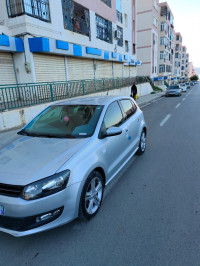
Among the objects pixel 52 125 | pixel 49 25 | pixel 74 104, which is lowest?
pixel 52 125

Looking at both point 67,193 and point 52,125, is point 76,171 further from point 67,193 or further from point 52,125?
point 52,125

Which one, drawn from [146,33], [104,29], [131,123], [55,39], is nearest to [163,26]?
[146,33]

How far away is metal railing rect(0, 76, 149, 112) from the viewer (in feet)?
23.1

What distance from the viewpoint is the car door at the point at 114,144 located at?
2.78 metres

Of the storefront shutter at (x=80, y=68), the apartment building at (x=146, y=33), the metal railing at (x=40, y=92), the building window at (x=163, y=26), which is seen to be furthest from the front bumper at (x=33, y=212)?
the building window at (x=163, y=26)

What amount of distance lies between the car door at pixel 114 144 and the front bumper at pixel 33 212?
908mm

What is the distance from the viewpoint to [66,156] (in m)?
2.17

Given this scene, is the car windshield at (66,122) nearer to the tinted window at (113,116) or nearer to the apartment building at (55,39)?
the tinted window at (113,116)

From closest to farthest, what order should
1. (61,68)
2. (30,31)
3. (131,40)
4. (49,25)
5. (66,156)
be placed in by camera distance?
(66,156), (30,31), (49,25), (61,68), (131,40)

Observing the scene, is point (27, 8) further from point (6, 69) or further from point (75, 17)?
point (75, 17)

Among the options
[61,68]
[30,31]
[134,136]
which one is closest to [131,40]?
[61,68]

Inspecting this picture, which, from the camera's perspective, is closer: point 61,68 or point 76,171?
point 76,171

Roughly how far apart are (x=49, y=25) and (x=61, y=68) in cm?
262

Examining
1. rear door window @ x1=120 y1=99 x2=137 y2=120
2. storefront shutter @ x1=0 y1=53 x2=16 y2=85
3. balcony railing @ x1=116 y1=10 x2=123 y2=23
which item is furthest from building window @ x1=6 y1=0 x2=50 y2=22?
balcony railing @ x1=116 y1=10 x2=123 y2=23
